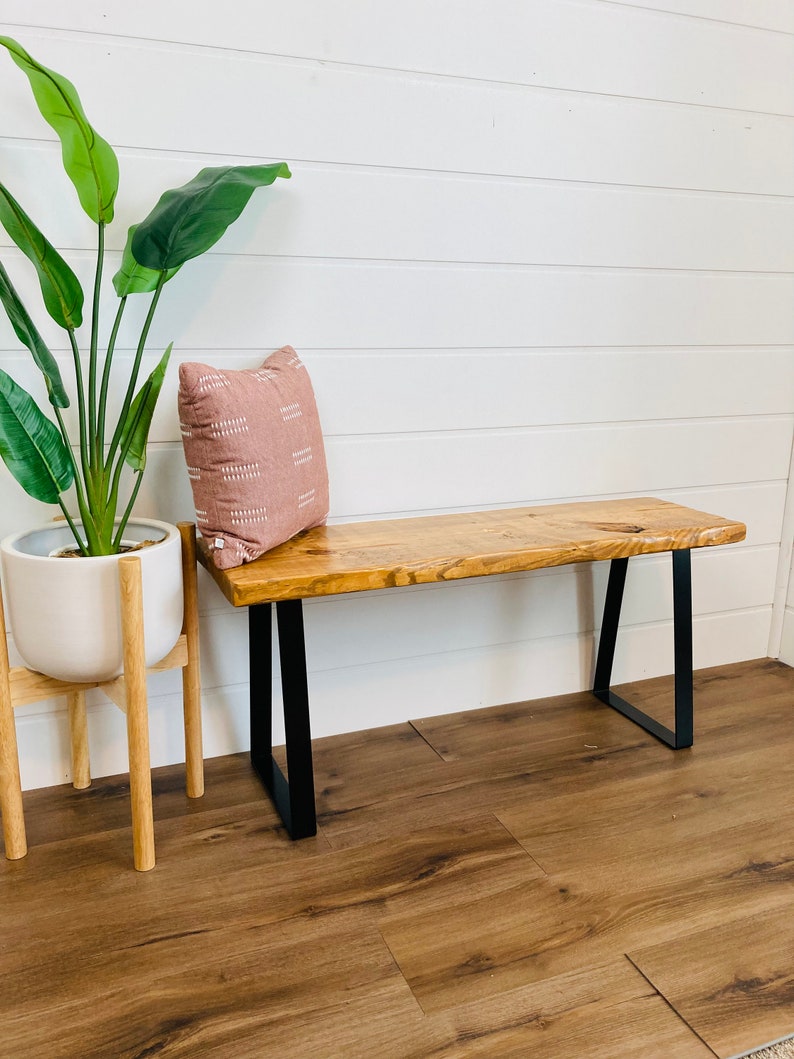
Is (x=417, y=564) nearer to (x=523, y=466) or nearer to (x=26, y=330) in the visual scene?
(x=523, y=466)

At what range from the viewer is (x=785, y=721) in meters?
2.11

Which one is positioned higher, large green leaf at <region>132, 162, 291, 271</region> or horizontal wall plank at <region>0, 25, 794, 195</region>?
horizontal wall plank at <region>0, 25, 794, 195</region>

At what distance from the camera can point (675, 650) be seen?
196 cm

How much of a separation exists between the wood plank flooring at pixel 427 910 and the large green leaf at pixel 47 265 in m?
0.97

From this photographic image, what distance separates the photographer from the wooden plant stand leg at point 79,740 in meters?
1.69

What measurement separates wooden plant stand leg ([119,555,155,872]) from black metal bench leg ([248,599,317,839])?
9.7 inches

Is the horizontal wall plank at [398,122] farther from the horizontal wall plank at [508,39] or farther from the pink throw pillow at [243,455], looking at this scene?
the pink throw pillow at [243,455]

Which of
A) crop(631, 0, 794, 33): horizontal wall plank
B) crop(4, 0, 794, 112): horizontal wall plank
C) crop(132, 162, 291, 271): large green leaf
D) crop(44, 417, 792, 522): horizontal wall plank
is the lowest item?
crop(44, 417, 792, 522): horizontal wall plank

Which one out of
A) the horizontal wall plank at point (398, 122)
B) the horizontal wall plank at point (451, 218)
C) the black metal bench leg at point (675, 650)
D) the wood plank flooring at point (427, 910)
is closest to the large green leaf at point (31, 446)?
the horizontal wall plank at point (451, 218)

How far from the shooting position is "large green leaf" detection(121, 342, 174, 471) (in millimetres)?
1482

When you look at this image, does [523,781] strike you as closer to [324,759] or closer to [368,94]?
[324,759]

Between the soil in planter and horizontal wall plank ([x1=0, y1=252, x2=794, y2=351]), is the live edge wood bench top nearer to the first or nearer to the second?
the soil in planter

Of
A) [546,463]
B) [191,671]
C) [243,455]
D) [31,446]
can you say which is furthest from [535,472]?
[31,446]

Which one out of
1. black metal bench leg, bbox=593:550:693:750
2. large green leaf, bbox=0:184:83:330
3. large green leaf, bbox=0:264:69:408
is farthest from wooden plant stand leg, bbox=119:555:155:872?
black metal bench leg, bbox=593:550:693:750
